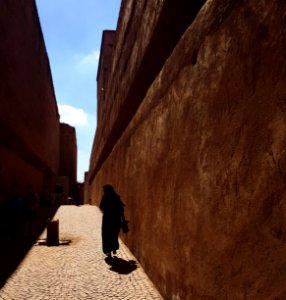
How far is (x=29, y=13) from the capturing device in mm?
15672

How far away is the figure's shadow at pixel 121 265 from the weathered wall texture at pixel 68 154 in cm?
3760

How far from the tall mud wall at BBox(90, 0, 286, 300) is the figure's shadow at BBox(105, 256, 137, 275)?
4.38ft

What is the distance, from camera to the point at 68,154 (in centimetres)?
4516

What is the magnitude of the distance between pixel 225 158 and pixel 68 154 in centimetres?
4328

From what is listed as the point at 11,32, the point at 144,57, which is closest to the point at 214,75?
the point at 144,57

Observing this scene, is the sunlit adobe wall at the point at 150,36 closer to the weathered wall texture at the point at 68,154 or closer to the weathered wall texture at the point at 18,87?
the weathered wall texture at the point at 18,87

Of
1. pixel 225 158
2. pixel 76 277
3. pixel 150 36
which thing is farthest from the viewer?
pixel 150 36

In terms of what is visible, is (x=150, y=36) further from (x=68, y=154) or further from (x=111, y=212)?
(x=68, y=154)

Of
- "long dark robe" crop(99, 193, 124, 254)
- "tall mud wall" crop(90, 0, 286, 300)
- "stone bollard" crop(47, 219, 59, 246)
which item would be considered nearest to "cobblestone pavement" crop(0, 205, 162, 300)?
"stone bollard" crop(47, 219, 59, 246)

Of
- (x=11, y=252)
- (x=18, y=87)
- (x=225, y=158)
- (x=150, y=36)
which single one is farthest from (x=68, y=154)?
(x=225, y=158)

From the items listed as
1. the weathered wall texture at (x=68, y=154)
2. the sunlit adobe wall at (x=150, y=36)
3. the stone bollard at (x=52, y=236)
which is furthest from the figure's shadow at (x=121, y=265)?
the weathered wall texture at (x=68, y=154)

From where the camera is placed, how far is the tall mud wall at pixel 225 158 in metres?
2.21

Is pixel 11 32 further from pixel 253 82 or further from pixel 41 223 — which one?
pixel 253 82

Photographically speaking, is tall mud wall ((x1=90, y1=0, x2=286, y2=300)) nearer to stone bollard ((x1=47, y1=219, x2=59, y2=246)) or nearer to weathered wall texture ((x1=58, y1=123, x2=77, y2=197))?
stone bollard ((x1=47, y1=219, x2=59, y2=246))
